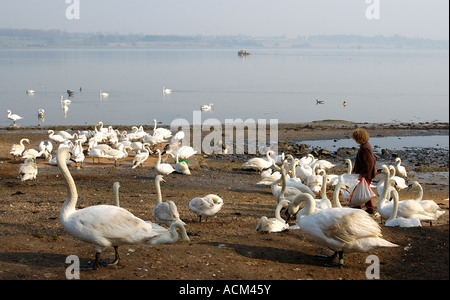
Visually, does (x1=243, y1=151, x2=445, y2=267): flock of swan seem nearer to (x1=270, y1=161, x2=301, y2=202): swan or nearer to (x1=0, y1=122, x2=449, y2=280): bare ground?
(x1=270, y1=161, x2=301, y2=202): swan

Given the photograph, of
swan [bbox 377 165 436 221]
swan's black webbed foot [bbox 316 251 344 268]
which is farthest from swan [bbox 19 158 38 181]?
swan's black webbed foot [bbox 316 251 344 268]

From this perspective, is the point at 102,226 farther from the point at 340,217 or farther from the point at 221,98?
the point at 221,98

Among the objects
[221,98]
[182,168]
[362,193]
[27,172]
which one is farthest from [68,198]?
[221,98]

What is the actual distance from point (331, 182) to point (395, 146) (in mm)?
11429

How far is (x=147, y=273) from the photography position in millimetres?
7289

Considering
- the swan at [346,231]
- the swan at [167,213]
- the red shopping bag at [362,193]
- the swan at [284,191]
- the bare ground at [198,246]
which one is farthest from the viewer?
the swan at [284,191]

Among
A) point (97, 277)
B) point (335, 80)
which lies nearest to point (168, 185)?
point (97, 277)

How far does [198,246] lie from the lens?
855cm

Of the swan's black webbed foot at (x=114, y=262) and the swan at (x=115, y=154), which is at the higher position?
the swan at (x=115, y=154)

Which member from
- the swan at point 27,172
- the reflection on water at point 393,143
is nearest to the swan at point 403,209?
the swan at point 27,172

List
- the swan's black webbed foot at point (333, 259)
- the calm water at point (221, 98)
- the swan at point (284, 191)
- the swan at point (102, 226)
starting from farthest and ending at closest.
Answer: the calm water at point (221, 98) → the swan at point (284, 191) → the swan's black webbed foot at point (333, 259) → the swan at point (102, 226)

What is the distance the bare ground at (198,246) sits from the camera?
24.4ft

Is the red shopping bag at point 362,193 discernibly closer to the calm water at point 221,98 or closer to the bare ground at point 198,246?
the bare ground at point 198,246

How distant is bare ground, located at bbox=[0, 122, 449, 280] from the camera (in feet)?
24.4
